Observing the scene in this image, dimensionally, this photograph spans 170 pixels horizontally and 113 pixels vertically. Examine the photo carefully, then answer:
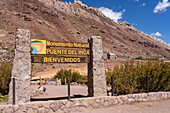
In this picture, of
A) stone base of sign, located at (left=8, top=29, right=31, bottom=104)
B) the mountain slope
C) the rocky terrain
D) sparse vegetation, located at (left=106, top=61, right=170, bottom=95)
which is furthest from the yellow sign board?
the mountain slope

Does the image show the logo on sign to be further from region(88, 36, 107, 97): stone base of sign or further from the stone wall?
region(88, 36, 107, 97): stone base of sign

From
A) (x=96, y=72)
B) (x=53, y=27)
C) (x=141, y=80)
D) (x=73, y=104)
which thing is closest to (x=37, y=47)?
(x=73, y=104)

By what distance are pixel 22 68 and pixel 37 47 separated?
1.35 metres

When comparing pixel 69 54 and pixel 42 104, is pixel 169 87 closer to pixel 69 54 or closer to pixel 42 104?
pixel 69 54

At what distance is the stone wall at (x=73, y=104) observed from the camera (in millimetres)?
6414

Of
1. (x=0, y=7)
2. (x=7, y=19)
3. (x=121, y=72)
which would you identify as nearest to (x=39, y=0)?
(x=0, y=7)

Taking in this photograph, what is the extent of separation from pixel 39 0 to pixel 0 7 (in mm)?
30207

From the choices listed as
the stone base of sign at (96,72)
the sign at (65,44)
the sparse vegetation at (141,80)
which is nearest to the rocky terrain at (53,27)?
the sign at (65,44)

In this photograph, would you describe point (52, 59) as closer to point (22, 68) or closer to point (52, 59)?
point (52, 59)

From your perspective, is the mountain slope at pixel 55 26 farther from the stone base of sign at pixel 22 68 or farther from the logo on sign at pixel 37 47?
the stone base of sign at pixel 22 68

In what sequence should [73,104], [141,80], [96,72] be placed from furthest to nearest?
[141,80]
[96,72]
[73,104]

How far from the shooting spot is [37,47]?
7953 mm

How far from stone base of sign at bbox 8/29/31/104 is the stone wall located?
959mm

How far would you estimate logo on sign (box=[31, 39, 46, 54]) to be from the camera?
7852mm
